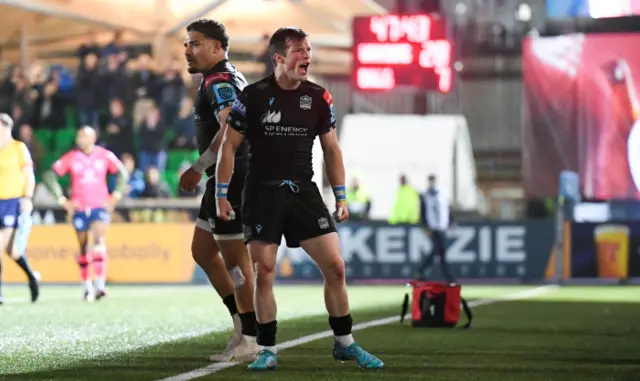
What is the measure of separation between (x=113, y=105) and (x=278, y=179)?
1891cm

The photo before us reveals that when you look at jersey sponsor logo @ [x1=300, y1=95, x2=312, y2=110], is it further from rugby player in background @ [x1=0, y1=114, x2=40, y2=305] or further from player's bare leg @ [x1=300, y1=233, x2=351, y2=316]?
rugby player in background @ [x1=0, y1=114, x2=40, y2=305]

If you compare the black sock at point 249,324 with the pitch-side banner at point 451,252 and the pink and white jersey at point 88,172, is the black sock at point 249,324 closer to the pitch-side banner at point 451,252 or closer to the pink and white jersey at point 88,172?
the pink and white jersey at point 88,172

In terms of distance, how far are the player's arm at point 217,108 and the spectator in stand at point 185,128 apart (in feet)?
59.3

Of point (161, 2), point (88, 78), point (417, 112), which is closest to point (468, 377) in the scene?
point (88, 78)

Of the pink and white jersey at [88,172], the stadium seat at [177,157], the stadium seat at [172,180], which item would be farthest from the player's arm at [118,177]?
the stadium seat at [177,157]

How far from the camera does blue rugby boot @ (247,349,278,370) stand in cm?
875

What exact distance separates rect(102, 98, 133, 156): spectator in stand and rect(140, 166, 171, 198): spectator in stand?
A: 1.14 m

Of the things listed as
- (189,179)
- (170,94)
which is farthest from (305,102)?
(170,94)

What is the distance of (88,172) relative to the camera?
18.7 m

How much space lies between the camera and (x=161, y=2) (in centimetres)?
2958

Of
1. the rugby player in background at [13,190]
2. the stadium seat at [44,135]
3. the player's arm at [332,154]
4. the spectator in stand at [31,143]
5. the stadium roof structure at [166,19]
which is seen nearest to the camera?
the player's arm at [332,154]

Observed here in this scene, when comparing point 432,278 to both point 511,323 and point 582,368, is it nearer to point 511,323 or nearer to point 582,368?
point 511,323

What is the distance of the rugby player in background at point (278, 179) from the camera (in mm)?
8695

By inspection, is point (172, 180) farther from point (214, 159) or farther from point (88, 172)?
point (214, 159)
